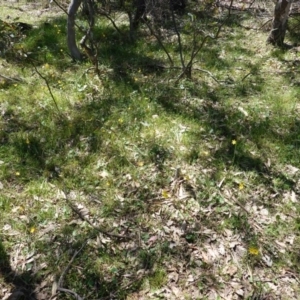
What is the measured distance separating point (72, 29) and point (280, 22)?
4587 millimetres

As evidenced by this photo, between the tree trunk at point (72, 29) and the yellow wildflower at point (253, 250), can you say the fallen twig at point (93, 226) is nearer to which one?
the yellow wildflower at point (253, 250)

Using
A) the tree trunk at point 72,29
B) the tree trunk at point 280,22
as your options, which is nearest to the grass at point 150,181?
the tree trunk at point 72,29

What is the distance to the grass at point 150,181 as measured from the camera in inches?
123

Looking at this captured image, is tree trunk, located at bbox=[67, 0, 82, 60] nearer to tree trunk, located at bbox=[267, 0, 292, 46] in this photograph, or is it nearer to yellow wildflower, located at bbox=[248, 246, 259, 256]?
tree trunk, located at bbox=[267, 0, 292, 46]

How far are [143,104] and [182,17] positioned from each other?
561 centimetres

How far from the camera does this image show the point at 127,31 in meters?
8.35

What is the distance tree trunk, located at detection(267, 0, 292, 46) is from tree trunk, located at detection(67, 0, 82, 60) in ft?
14.2

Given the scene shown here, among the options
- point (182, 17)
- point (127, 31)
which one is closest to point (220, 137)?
point (127, 31)

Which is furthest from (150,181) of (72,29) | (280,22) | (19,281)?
(280,22)

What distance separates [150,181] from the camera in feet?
13.4

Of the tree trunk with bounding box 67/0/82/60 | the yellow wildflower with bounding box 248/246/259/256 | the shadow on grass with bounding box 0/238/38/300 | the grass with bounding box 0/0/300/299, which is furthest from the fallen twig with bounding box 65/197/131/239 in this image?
the tree trunk with bounding box 67/0/82/60

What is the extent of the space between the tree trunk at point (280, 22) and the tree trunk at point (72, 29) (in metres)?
4.32

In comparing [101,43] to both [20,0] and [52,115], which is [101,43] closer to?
[52,115]

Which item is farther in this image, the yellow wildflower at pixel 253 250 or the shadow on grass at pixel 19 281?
the yellow wildflower at pixel 253 250
